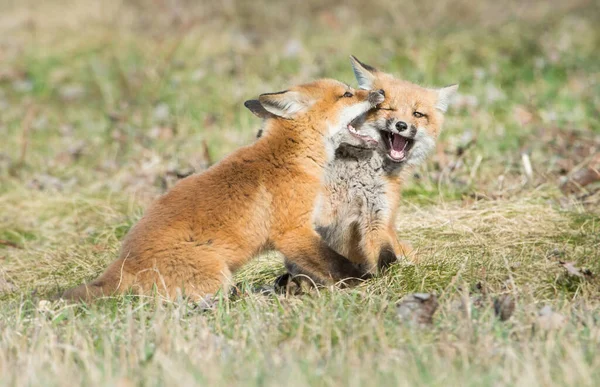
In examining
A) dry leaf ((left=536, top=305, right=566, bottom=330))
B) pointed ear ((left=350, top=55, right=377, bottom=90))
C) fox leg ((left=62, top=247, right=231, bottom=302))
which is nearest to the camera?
dry leaf ((left=536, top=305, right=566, bottom=330))

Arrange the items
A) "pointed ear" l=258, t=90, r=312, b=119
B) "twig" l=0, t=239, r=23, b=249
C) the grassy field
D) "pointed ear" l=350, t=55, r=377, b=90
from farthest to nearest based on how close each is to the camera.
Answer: "twig" l=0, t=239, r=23, b=249 → "pointed ear" l=350, t=55, r=377, b=90 → "pointed ear" l=258, t=90, r=312, b=119 → the grassy field

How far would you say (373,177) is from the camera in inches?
209

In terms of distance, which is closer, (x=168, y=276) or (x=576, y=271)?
(x=168, y=276)

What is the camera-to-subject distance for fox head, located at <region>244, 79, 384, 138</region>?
4.90m

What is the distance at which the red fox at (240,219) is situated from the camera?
4305 mm

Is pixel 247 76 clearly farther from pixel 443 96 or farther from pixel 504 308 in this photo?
pixel 504 308

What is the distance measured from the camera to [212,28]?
1342 cm

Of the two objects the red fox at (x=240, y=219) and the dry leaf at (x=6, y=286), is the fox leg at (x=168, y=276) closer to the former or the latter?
the red fox at (x=240, y=219)

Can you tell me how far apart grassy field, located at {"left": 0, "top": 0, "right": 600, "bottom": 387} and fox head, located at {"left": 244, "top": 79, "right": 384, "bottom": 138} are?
97cm

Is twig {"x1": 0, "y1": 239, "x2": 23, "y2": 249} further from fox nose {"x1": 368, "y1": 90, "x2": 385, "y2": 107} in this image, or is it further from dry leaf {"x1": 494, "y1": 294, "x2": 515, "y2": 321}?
dry leaf {"x1": 494, "y1": 294, "x2": 515, "y2": 321}

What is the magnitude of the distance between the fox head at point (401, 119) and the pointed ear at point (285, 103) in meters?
0.47

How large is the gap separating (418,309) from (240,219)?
1.12m

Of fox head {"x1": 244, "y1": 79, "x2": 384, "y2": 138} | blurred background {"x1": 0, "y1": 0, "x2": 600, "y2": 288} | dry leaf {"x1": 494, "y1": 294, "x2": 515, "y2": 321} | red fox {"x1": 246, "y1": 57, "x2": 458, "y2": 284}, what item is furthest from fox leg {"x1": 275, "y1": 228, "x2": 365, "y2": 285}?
blurred background {"x1": 0, "y1": 0, "x2": 600, "y2": 288}

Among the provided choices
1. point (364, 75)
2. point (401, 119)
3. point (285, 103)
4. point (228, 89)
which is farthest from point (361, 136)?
point (228, 89)
